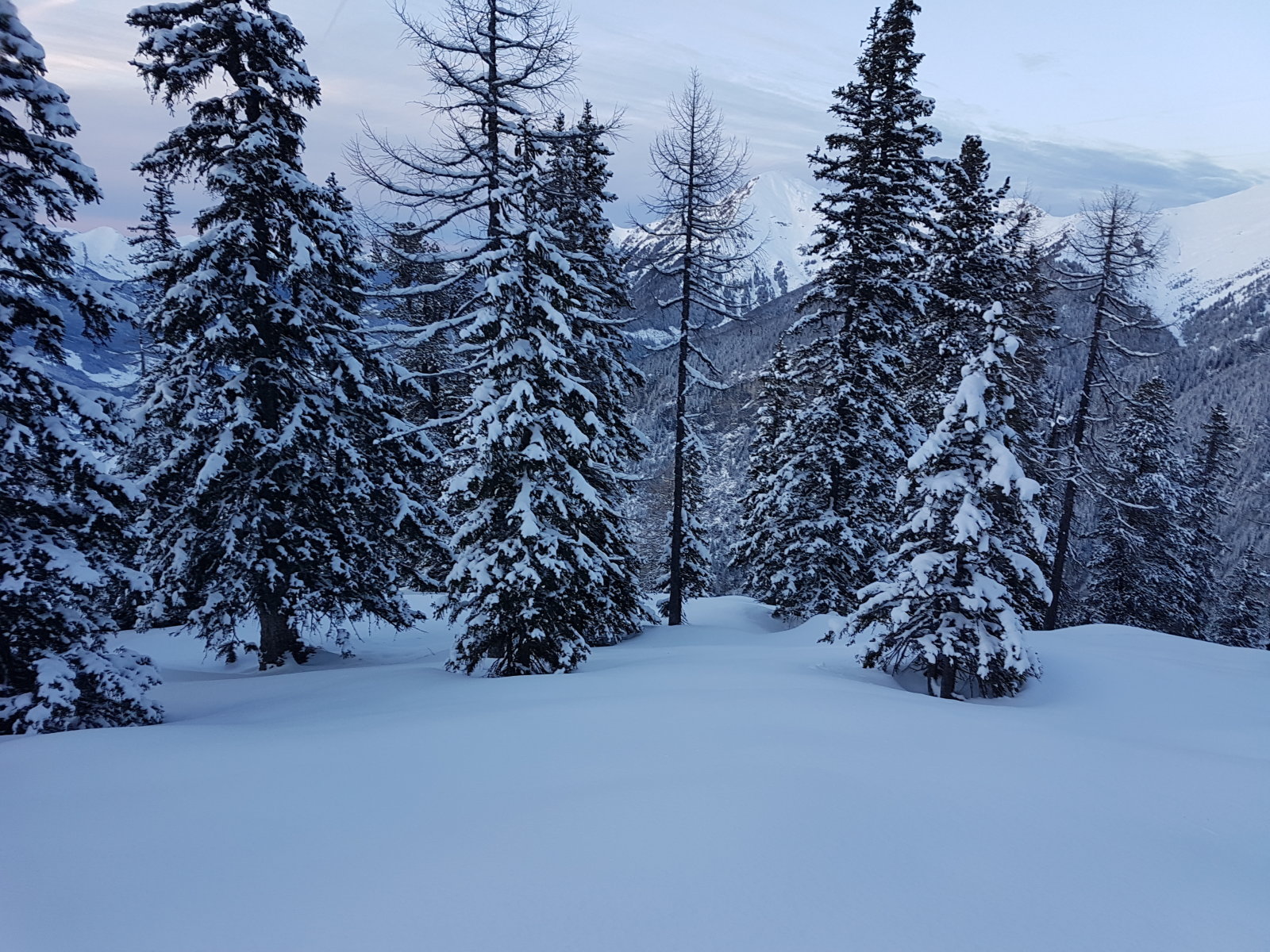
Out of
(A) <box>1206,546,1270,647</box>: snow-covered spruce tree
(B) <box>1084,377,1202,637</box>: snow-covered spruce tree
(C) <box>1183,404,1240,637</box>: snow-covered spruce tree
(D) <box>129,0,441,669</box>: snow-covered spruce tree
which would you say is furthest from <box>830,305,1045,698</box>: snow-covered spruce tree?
(A) <box>1206,546,1270,647</box>: snow-covered spruce tree

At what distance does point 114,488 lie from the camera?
792 centimetres

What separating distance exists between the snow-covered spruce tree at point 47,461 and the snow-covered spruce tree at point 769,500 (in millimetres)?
15025

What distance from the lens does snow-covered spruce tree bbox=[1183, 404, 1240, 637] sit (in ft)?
99.6

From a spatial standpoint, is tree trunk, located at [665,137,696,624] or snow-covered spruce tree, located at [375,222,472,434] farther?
tree trunk, located at [665,137,696,624]

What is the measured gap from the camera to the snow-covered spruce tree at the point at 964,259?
56.0 feet

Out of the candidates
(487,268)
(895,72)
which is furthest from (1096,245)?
(487,268)

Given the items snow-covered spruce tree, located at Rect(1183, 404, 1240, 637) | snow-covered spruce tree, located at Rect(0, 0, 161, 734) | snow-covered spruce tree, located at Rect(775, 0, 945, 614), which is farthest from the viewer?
snow-covered spruce tree, located at Rect(1183, 404, 1240, 637)

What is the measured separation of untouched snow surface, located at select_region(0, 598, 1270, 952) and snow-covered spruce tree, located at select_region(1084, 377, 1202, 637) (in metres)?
25.7

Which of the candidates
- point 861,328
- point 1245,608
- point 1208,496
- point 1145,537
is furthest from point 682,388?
point 1245,608

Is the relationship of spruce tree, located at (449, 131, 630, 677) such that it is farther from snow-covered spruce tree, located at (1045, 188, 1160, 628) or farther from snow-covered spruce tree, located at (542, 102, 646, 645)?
snow-covered spruce tree, located at (1045, 188, 1160, 628)

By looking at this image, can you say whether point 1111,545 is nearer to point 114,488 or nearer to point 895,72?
point 895,72

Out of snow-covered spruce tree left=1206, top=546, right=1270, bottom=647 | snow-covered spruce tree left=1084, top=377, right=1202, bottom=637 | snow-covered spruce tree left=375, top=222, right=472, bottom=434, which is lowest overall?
snow-covered spruce tree left=1206, top=546, right=1270, bottom=647

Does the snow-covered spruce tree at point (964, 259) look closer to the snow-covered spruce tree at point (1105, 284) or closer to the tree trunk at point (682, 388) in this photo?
the snow-covered spruce tree at point (1105, 284)

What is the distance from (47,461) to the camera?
7.46m
